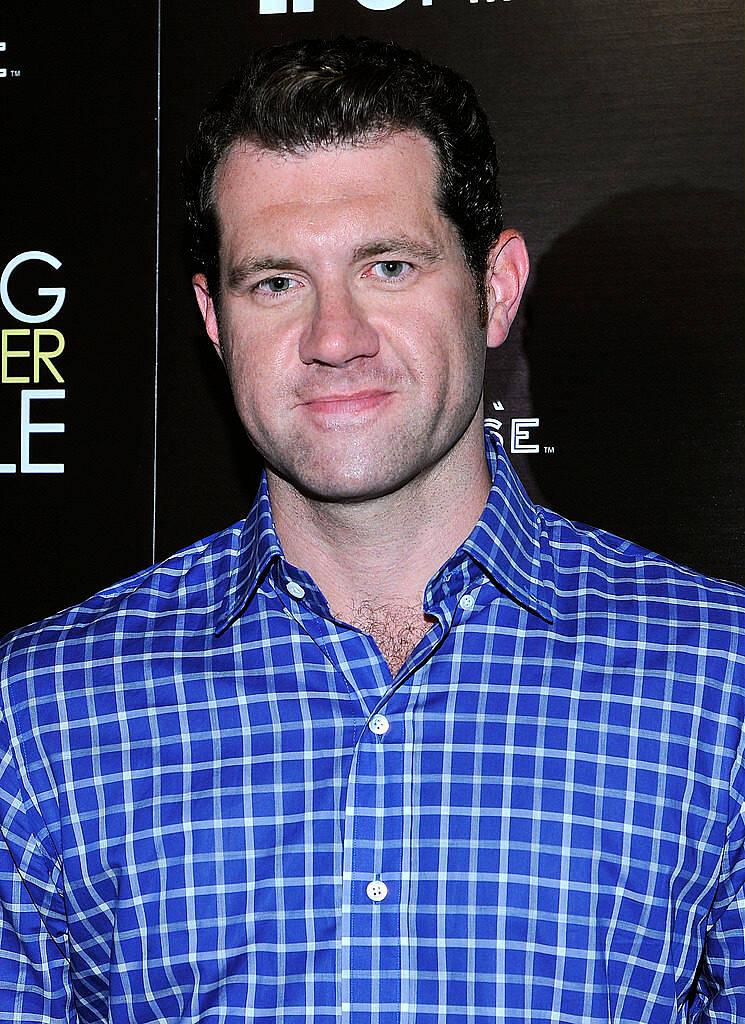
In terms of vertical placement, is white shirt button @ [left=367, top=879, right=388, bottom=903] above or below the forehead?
below

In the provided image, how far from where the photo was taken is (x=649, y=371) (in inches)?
67.1

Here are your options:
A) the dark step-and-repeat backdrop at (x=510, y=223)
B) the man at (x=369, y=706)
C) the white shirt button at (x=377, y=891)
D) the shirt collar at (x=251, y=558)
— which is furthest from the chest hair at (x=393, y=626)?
the dark step-and-repeat backdrop at (x=510, y=223)

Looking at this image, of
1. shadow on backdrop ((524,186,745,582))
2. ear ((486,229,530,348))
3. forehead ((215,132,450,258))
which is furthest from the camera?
shadow on backdrop ((524,186,745,582))

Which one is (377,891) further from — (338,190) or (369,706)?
(338,190)

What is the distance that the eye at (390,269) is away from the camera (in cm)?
130

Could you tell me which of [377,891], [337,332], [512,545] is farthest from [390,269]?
[377,891]

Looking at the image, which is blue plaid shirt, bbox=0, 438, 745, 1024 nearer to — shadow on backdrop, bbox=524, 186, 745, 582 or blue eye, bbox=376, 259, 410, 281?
blue eye, bbox=376, 259, 410, 281

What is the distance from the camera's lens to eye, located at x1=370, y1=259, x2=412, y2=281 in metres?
1.30

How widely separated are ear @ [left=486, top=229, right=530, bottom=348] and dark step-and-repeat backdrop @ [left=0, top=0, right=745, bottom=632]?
0.87 ft

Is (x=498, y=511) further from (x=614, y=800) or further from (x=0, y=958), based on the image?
(x=0, y=958)

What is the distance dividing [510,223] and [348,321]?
56 cm

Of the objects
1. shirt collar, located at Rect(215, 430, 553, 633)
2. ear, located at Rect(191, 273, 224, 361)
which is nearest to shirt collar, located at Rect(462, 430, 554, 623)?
shirt collar, located at Rect(215, 430, 553, 633)

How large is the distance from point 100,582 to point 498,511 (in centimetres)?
72

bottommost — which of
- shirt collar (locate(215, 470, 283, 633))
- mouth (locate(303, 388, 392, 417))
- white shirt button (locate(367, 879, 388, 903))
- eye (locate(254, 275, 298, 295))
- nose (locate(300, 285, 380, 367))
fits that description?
white shirt button (locate(367, 879, 388, 903))
